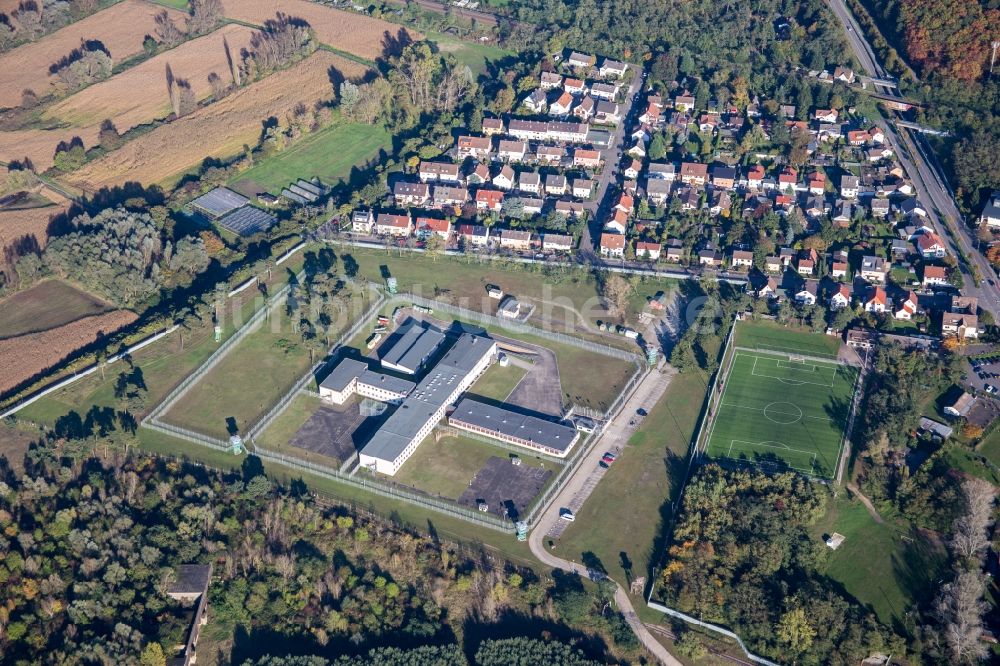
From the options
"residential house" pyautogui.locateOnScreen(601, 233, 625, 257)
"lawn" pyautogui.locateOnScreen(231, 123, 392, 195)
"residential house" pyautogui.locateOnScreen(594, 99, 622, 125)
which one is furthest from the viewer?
"residential house" pyautogui.locateOnScreen(594, 99, 622, 125)

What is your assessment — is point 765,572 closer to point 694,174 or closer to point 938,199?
point 694,174

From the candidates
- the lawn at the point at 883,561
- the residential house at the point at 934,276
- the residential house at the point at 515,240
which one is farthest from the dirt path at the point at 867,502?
the residential house at the point at 515,240

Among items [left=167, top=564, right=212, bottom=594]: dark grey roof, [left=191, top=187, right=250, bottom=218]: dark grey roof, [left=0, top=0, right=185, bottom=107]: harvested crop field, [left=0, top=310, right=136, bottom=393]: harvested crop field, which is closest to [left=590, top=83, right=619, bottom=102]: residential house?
[left=191, top=187, right=250, bottom=218]: dark grey roof

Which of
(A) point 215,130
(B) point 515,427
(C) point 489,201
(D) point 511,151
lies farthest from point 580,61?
(B) point 515,427

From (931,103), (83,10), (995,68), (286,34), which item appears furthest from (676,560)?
(83,10)

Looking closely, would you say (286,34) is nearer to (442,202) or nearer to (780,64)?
A: (442,202)

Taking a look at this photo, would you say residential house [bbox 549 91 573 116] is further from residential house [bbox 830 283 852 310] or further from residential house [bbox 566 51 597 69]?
residential house [bbox 830 283 852 310]

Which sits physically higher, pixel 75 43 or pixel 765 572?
pixel 75 43

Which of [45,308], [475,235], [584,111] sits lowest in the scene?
[45,308]
